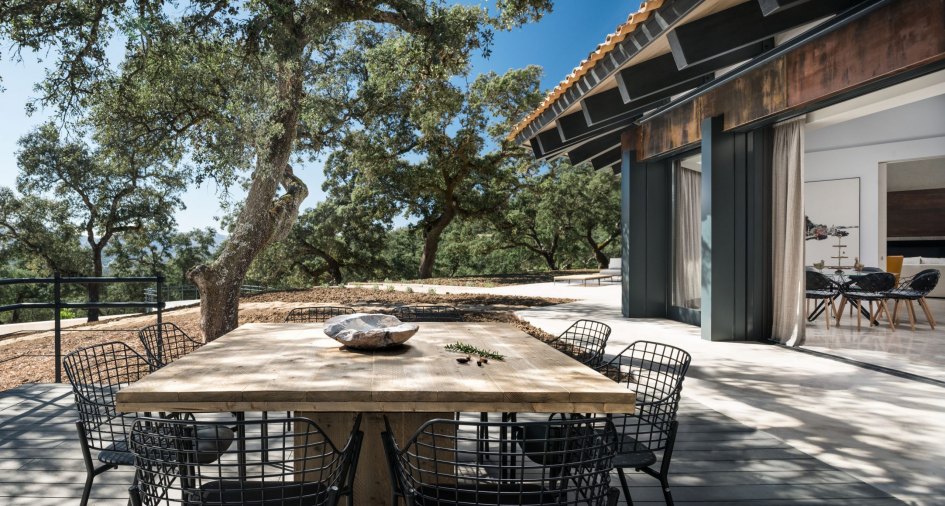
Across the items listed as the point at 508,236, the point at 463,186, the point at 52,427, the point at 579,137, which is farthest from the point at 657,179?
the point at 508,236

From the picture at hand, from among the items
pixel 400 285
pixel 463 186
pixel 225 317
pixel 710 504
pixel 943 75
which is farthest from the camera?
pixel 463 186

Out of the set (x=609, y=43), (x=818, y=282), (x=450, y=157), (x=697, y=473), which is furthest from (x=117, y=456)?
(x=450, y=157)

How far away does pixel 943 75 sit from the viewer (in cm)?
455

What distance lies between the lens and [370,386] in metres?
1.85

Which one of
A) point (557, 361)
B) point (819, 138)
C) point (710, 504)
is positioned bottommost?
point (710, 504)

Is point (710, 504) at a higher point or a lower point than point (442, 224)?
lower

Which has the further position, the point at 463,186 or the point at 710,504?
the point at 463,186

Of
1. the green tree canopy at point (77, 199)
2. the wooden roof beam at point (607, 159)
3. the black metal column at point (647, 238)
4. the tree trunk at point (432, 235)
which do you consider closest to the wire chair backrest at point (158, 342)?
the black metal column at point (647, 238)

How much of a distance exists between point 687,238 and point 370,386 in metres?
7.12

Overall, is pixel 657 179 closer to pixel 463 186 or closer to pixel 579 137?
pixel 579 137

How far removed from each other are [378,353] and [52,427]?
2394 mm

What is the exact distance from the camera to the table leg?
7.36ft

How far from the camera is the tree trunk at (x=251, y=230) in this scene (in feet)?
24.5

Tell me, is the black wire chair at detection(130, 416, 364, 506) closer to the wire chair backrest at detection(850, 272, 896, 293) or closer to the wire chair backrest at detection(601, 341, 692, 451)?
the wire chair backrest at detection(601, 341, 692, 451)
